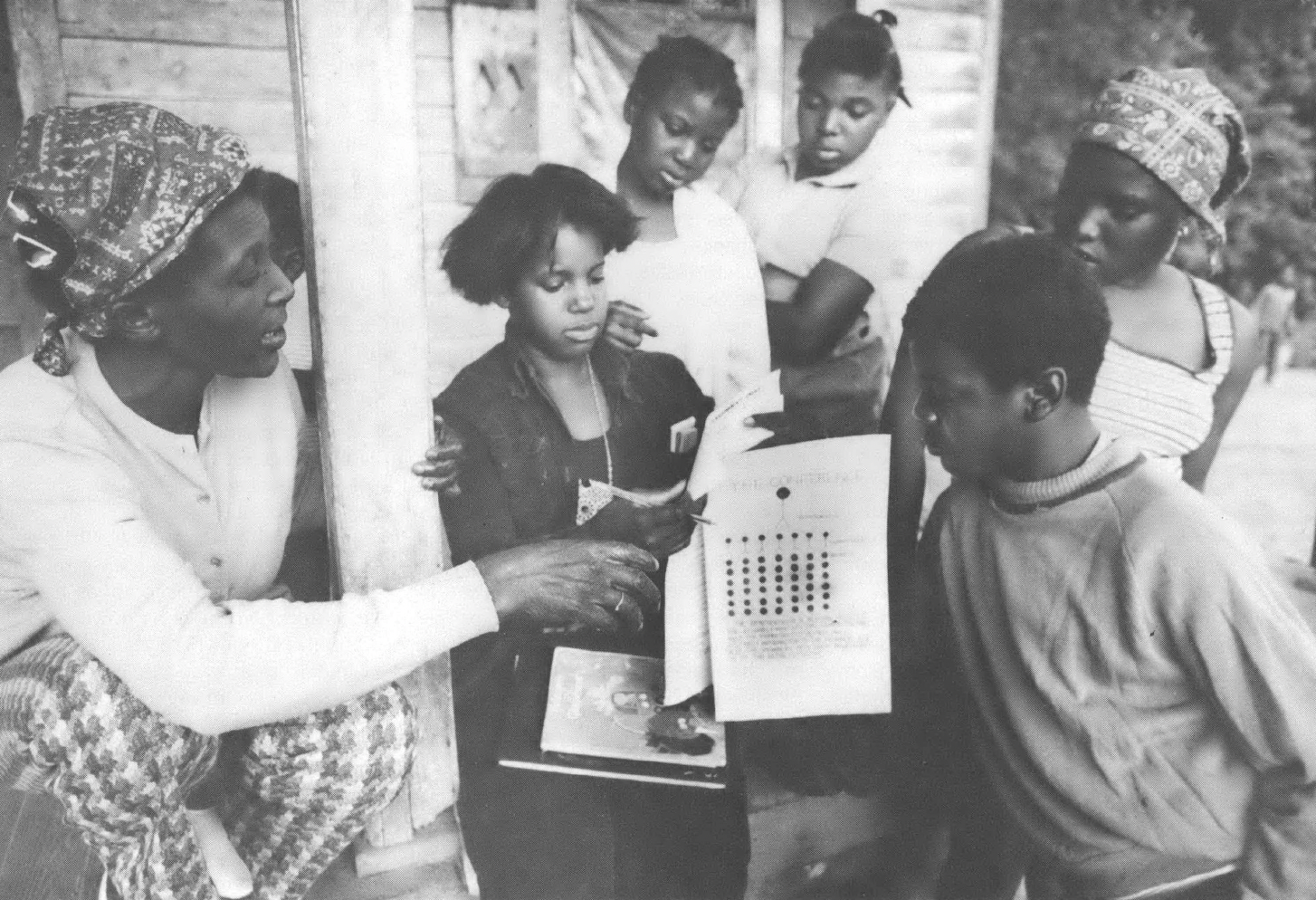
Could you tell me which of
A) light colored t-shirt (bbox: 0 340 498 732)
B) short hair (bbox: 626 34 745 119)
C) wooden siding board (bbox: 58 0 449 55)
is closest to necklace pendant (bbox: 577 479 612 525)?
light colored t-shirt (bbox: 0 340 498 732)

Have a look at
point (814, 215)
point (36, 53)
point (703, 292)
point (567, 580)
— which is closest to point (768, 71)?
point (814, 215)

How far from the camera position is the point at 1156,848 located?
4.28ft

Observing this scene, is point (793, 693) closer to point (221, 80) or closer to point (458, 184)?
point (458, 184)

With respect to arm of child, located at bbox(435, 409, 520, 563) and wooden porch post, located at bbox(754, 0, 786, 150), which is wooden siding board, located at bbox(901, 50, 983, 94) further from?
arm of child, located at bbox(435, 409, 520, 563)

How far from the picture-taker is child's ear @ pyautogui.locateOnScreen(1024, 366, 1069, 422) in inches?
50.7

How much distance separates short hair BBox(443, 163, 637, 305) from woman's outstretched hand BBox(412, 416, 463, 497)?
0.36 meters

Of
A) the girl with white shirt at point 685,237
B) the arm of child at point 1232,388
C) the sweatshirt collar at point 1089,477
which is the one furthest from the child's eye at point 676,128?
the arm of child at point 1232,388

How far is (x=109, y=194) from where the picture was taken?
109 centimetres

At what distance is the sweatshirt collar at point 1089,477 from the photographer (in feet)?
4.32

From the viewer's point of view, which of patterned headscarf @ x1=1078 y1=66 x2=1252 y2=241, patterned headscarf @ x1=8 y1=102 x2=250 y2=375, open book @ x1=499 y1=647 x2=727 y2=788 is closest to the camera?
patterned headscarf @ x1=8 y1=102 x2=250 y2=375

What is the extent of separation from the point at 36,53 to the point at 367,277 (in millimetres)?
952

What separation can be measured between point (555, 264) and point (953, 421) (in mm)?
770

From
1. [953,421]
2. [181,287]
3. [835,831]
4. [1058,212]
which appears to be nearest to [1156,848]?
[835,831]

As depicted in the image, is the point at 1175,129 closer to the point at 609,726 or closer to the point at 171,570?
the point at 609,726
